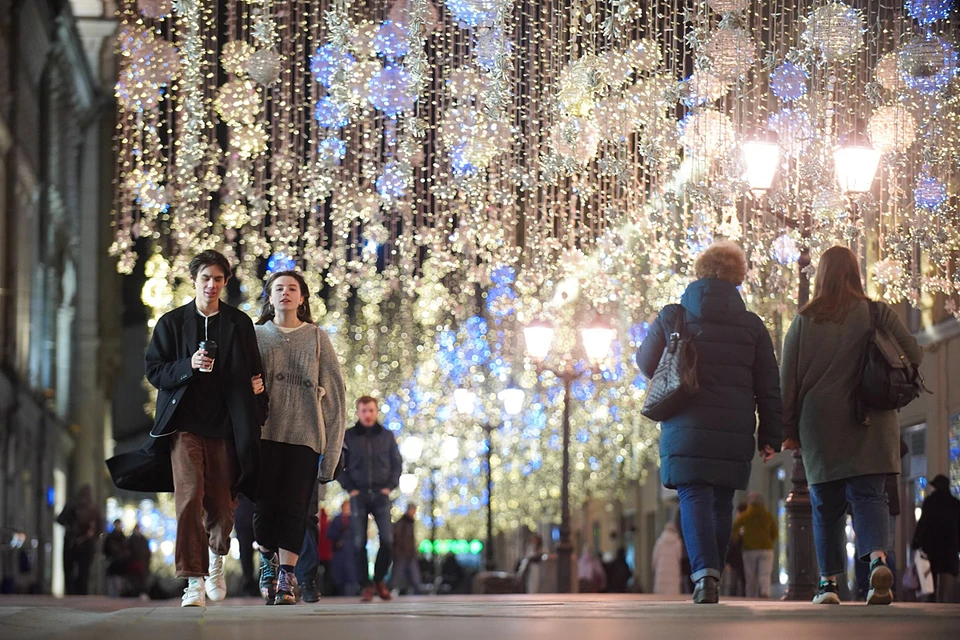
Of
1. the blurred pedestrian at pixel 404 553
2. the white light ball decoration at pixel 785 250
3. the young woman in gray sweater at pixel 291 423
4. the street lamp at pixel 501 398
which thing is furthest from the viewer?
the street lamp at pixel 501 398

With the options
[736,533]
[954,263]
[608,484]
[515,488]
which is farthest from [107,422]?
[954,263]

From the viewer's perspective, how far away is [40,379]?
34938mm

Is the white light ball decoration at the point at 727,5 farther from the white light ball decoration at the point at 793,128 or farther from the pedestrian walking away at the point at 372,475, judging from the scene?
the pedestrian walking away at the point at 372,475

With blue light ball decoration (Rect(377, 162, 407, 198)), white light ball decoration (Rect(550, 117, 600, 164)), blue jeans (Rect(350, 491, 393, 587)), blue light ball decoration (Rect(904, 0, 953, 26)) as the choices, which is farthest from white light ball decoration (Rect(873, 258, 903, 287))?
blue jeans (Rect(350, 491, 393, 587))

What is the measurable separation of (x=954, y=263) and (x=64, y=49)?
23.4 meters

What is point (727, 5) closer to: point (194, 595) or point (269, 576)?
point (269, 576)

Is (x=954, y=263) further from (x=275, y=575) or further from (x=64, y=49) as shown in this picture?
(x=64, y=49)

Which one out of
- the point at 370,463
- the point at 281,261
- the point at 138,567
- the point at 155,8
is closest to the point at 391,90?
the point at 155,8

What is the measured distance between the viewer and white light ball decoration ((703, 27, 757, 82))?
13750 mm

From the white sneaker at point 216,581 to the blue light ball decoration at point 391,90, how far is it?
590cm

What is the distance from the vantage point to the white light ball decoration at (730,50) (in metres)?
13.8

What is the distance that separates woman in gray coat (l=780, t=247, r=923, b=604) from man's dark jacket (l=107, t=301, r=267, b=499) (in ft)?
8.71

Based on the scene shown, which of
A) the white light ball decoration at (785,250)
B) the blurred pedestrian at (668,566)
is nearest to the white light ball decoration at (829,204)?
the white light ball decoration at (785,250)

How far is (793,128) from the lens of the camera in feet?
49.9
